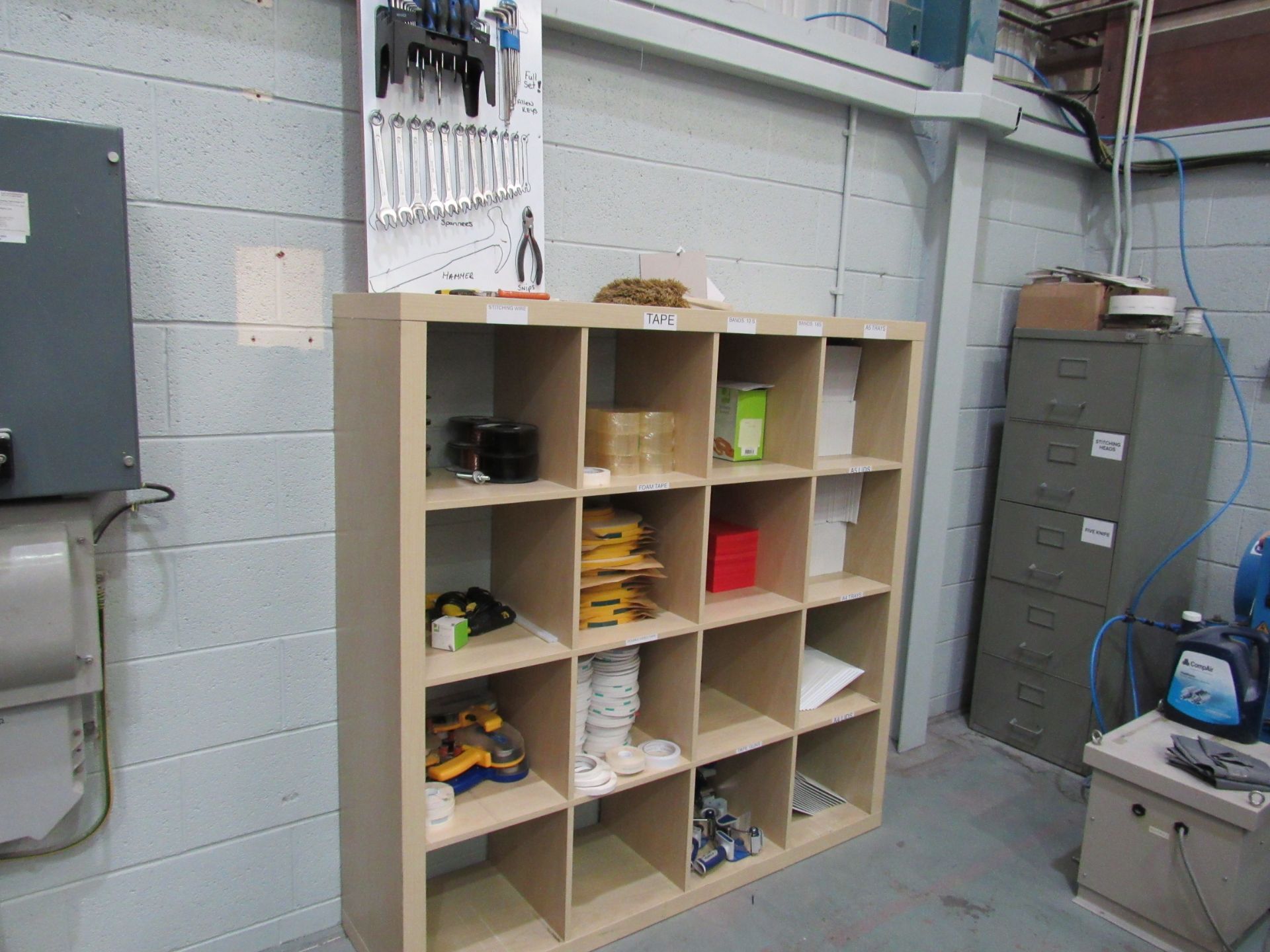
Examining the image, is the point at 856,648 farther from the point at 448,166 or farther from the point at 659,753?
the point at 448,166

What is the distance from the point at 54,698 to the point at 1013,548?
8.69 feet

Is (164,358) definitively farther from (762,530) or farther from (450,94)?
(762,530)

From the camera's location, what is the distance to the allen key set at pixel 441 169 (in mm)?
1654

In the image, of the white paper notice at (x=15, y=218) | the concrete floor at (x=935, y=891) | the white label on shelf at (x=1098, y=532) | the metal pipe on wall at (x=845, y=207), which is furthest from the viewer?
the white label on shelf at (x=1098, y=532)

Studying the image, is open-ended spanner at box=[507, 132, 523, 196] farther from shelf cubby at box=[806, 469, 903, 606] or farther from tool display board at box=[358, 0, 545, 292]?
shelf cubby at box=[806, 469, 903, 606]

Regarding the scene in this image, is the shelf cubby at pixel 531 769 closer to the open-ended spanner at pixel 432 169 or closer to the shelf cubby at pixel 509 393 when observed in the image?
the shelf cubby at pixel 509 393

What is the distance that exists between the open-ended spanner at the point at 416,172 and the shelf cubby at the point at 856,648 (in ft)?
4.85

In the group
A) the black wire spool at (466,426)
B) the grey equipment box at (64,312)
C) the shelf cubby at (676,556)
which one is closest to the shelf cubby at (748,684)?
the shelf cubby at (676,556)

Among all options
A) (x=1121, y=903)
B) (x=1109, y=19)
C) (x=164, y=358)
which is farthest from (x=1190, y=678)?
(x=164, y=358)

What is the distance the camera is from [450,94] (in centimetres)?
172

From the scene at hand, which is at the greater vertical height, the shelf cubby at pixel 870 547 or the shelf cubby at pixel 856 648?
the shelf cubby at pixel 870 547

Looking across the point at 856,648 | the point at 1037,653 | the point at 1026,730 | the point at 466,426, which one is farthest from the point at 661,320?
the point at 1026,730

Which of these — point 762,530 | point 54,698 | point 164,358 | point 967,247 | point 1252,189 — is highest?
point 1252,189

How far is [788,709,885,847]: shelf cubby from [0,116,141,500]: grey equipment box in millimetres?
1804
